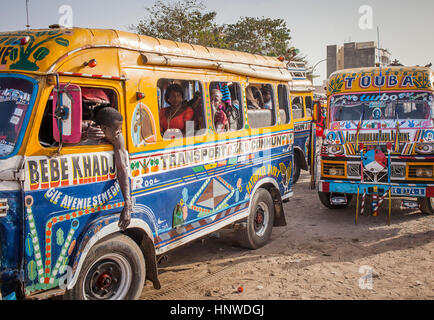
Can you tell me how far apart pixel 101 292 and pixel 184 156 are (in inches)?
65.2

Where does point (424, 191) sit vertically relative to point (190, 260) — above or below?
above

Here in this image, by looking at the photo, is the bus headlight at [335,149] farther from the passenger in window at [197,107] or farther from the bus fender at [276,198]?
the passenger in window at [197,107]

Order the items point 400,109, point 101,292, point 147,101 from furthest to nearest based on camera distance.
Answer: point 400,109 → point 147,101 → point 101,292

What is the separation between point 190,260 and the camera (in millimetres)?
5715

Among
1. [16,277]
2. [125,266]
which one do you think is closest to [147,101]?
[125,266]

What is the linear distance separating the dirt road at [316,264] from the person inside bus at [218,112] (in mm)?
1478

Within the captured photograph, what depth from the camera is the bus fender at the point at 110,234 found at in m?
3.23

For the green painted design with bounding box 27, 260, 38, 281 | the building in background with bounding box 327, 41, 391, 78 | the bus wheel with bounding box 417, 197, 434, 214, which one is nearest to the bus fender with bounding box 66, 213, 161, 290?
the green painted design with bounding box 27, 260, 38, 281

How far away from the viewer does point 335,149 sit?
7590 millimetres

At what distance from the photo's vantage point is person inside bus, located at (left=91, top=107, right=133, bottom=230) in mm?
3512

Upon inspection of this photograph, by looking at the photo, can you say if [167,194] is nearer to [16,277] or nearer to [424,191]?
[16,277]

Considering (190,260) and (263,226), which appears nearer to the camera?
(190,260)

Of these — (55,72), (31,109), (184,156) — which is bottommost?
(184,156)

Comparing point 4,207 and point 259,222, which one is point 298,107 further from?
point 4,207
